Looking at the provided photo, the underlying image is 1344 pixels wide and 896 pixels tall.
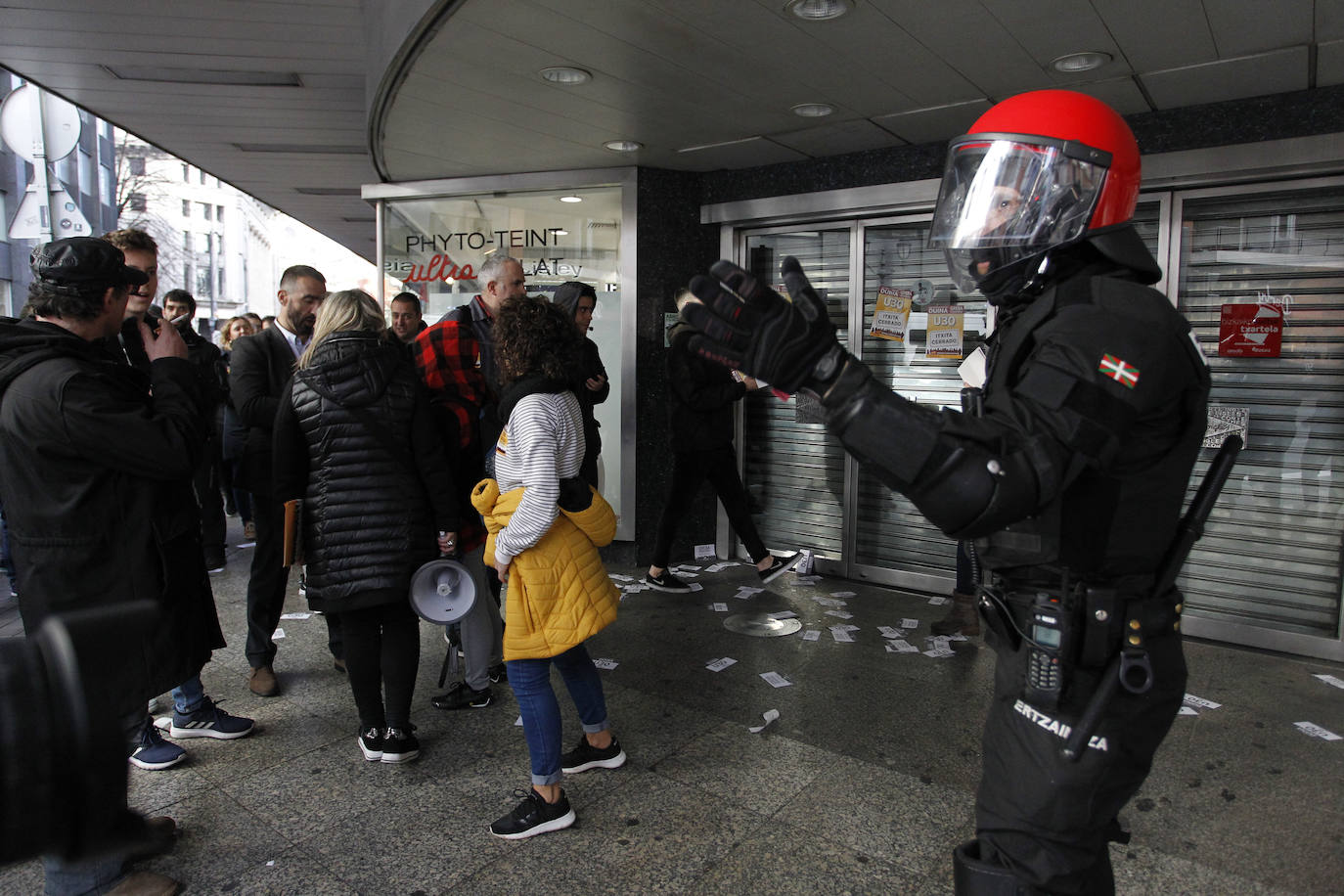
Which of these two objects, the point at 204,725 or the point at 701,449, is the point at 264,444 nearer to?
the point at 204,725

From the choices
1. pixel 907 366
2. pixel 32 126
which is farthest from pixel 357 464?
pixel 32 126

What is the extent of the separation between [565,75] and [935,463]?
372cm

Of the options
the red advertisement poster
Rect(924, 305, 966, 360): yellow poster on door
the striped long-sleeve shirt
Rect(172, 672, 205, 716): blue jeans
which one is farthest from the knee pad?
Rect(924, 305, 966, 360): yellow poster on door

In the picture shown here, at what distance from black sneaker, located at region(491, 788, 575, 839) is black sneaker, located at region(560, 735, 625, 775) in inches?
13.7

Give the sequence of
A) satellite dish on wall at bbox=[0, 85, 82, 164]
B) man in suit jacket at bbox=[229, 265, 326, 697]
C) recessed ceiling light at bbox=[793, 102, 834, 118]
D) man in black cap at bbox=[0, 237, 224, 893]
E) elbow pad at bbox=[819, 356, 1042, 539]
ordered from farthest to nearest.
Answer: satellite dish on wall at bbox=[0, 85, 82, 164]
recessed ceiling light at bbox=[793, 102, 834, 118]
man in suit jacket at bbox=[229, 265, 326, 697]
man in black cap at bbox=[0, 237, 224, 893]
elbow pad at bbox=[819, 356, 1042, 539]

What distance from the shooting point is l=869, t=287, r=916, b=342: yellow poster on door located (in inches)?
232

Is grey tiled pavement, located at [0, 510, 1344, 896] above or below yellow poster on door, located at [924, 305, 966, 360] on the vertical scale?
below

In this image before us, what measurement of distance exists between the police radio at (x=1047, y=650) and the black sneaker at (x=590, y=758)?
2.12 m

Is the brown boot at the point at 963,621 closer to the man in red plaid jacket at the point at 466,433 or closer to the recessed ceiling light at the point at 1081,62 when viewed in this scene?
the man in red plaid jacket at the point at 466,433

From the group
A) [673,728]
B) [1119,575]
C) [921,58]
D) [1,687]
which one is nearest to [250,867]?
[673,728]

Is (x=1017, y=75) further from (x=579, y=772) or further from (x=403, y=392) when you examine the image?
(x=579, y=772)

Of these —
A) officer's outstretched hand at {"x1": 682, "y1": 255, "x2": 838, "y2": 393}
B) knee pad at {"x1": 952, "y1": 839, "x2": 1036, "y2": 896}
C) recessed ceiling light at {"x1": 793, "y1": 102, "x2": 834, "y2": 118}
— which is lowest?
knee pad at {"x1": 952, "y1": 839, "x2": 1036, "y2": 896}

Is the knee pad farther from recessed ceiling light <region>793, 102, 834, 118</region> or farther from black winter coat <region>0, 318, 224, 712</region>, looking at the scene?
recessed ceiling light <region>793, 102, 834, 118</region>

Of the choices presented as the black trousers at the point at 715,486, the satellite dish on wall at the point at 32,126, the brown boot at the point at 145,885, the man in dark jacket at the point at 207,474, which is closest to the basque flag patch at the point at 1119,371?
the brown boot at the point at 145,885
